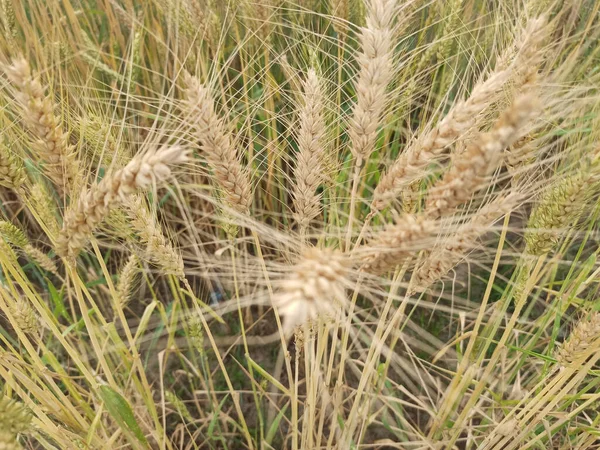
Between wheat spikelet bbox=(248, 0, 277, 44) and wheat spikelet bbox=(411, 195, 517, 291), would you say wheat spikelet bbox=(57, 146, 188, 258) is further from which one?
wheat spikelet bbox=(248, 0, 277, 44)

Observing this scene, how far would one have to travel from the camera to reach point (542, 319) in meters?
1.36

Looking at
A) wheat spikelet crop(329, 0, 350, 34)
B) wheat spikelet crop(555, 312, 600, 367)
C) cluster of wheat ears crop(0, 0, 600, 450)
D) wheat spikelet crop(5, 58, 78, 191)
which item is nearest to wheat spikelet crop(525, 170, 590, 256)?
cluster of wheat ears crop(0, 0, 600, 450)

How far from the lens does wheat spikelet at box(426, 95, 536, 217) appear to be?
62cm

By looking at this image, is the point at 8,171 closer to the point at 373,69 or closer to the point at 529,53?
→ the point at 373,69

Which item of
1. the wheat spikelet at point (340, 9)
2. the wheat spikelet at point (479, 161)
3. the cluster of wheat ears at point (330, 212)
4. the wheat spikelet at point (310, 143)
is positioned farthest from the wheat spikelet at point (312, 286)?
the wheat spikelet at point (340, 9)

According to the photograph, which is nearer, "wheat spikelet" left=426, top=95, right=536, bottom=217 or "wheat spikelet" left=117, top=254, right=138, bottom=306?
"wheat spikelet" left=426, top=95, right=536, bottom=217

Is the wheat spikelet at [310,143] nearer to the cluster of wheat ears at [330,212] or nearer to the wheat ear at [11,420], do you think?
the cluster of wheat ears at [330,212]

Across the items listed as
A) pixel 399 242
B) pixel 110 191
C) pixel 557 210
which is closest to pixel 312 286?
pixel 399 242

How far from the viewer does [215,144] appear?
927 millimetres

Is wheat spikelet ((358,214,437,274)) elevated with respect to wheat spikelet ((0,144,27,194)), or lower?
lower

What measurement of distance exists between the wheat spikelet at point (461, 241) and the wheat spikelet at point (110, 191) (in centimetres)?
52

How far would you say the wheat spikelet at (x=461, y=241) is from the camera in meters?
0.89

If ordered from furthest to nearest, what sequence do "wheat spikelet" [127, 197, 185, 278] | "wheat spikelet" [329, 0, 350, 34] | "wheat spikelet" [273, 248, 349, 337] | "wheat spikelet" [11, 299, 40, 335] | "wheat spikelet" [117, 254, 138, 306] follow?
"wheat spikelet" [329, 0, 350, 34], "wheat spikelet" [117, 254, 138, 306], "wheat spikelet" [11, 299, 40, 335], "wheat spikelet" [127, 197, 185, 278], "wheat spikelet" [273, 248, 349, 337]

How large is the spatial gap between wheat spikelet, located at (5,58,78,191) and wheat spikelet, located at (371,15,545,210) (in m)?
0.58
